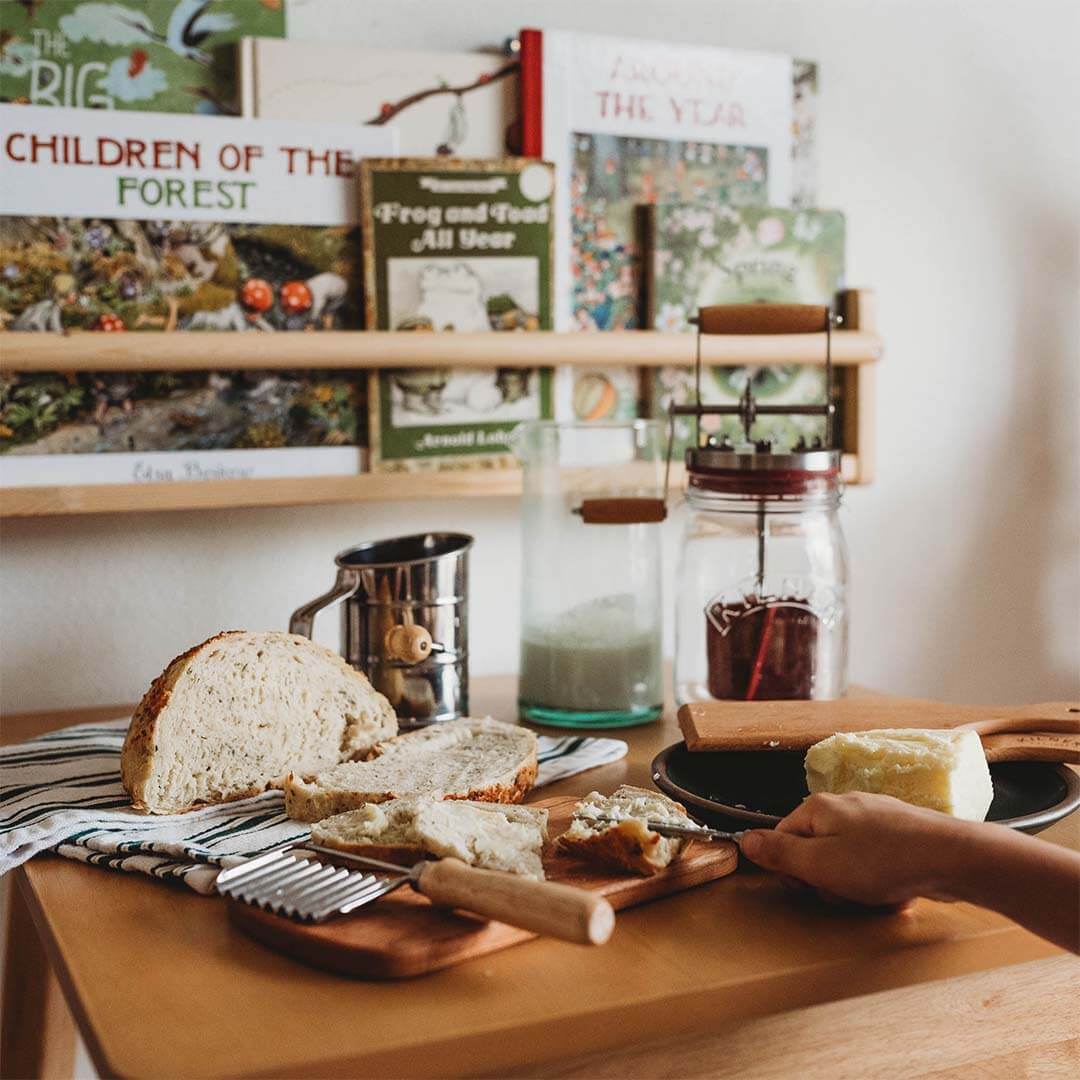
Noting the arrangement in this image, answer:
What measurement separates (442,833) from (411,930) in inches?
3.9

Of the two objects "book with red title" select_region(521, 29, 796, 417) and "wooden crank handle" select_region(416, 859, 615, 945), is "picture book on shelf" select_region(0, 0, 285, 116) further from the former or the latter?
"wooden crank handle" select_region(416, 859, 615, 945)

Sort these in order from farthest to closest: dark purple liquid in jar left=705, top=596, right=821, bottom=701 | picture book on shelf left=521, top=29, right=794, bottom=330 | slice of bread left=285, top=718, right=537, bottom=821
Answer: picture book on shelf left=521, top=29, right=794, bottom=330
dark purple liquid in jar left=705, top=596, right=821, bottom=701
slice of bread left=285, top=718, right=537, bottom=821

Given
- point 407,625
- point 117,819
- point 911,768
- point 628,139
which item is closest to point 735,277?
point 628,139

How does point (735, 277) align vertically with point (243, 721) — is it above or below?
above

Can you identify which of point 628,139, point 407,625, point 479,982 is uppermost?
point 628,139

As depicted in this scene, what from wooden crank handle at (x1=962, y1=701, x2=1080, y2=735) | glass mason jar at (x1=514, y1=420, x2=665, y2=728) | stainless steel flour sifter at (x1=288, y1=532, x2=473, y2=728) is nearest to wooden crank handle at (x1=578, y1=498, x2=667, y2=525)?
glass mason jar at (x1=514, y1=420, x2=665, y2=728)

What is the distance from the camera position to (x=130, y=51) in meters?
1.32

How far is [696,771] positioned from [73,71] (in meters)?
0.90

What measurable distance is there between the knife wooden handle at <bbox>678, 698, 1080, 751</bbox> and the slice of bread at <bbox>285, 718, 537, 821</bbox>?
0.14 meters

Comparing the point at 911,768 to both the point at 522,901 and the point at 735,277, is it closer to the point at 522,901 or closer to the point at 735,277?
the point at 522,901

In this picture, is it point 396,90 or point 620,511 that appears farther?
point 396,90

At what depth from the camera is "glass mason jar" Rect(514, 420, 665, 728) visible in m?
1.29

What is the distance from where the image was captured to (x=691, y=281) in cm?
156

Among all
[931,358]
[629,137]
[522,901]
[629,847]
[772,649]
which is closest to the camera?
[522,901]
